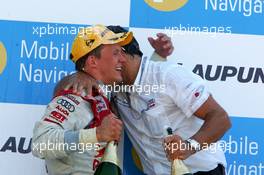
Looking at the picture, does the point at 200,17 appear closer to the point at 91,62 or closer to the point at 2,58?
the point at 91,62

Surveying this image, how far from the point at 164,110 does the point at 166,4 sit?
477 millimetres

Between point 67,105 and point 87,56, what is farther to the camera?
point 87,56

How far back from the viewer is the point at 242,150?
2340 mm

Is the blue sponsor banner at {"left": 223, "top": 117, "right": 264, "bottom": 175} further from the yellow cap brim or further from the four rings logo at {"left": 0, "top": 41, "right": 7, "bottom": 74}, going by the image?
the four rings logo at {"left": 0, "top": 41, "right": 7, "bottom": 74}

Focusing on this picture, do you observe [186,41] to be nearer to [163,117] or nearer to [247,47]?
[247,47]

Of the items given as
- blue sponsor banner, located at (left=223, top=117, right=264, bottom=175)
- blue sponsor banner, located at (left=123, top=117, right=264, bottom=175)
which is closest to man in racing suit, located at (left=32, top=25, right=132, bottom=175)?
blue sponsor banner, located at (left=123, top=117, right=264, bottom=175)

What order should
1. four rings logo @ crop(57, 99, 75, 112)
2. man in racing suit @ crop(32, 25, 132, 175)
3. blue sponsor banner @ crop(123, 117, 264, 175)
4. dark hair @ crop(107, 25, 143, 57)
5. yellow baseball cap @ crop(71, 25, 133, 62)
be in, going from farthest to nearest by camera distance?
1. blue sponsor banner @ crop(123, 117, 264, 175)
2. dark hair @ crop(107, 25, 143, 57)
3. yellow baseball cap @ crop(71, 25, 133, 62)
4. four rings logo @ crop(57, 99, 75, 112)
5. man in racing suit @ crop(32, 25, 132, 175)

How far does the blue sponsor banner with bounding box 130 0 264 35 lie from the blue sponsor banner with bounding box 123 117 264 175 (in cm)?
37

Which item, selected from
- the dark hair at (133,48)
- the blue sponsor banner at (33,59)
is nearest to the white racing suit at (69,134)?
the dark hair at (133,48)

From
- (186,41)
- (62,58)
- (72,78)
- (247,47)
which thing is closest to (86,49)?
(72,78)

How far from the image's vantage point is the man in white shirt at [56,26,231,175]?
2.04 meters

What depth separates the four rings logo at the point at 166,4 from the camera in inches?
93.8

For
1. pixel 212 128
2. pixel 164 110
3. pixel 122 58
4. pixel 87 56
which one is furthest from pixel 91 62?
pixel 212 128

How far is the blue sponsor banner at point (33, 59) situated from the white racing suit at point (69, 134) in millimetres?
392
